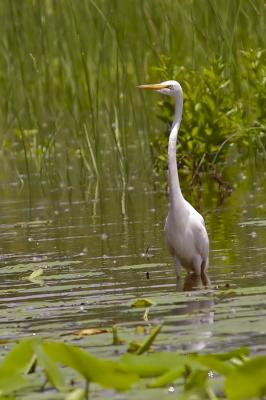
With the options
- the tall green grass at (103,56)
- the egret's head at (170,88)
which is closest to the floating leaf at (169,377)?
the egret's head at (170,88)

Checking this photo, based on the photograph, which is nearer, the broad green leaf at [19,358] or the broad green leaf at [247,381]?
the broad green leaf at [247,381]

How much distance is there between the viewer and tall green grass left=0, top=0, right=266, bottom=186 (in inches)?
544

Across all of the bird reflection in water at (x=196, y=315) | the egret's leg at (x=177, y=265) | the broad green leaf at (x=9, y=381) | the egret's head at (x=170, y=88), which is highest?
the egret's head at (x=170, y=88)

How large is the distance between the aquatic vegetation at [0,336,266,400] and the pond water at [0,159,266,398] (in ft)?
3.09

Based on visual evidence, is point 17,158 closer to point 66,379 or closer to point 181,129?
point 181,129

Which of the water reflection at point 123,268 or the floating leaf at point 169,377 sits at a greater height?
the floating leaf at point 169,377

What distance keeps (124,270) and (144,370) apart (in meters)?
4.25

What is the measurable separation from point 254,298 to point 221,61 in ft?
22.2

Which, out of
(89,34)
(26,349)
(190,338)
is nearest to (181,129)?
(89,34)


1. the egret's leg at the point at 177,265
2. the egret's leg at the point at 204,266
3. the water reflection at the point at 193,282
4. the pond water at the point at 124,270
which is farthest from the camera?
the egret's leg at the point at 204,266

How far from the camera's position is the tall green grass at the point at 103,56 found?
1381 centimetres

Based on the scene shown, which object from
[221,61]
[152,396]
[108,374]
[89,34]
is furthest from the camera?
[89,34]

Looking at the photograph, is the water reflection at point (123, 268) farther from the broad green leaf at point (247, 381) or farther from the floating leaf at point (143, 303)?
the broad green leaf at point (247, 381)

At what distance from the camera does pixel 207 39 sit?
46.8ft
